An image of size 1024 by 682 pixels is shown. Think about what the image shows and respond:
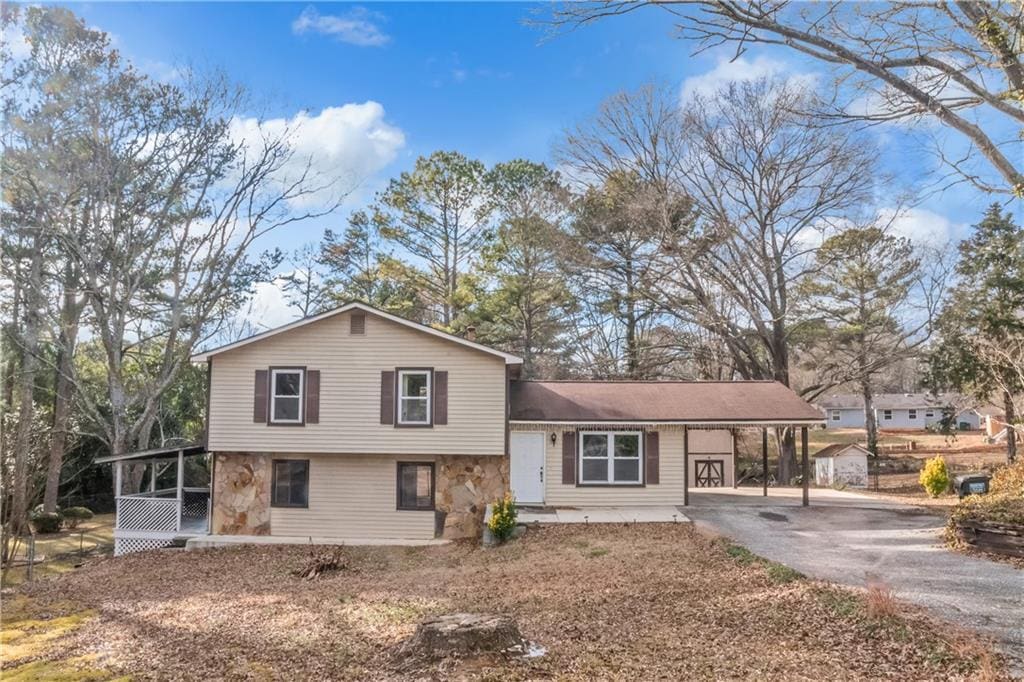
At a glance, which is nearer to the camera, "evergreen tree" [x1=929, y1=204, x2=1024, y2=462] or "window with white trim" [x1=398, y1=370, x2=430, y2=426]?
"window with white trim" [x1=398, y1=370, x2=430, y2=426]

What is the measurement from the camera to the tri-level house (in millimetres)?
17438

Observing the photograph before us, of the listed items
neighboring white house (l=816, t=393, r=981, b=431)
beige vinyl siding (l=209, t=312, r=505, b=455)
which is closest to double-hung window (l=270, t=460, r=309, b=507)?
beige vinyl siding (l=209, t=312, r=505, b=455)

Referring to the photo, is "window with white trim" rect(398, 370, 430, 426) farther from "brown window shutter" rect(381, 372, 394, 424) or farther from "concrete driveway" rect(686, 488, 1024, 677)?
"concrete driveway" rect(686, 488, 1024, 677)

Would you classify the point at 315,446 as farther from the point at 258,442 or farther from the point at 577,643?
the point at 577,643

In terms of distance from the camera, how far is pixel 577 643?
764 centimetres

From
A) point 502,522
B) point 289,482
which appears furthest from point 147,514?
point 502,522

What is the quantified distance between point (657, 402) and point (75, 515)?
22475 millimetres

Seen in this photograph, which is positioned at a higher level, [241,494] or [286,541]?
[241,494]

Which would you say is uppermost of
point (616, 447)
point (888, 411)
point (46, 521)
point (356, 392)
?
point (356, 392)

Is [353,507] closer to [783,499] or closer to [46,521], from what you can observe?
[783,499]

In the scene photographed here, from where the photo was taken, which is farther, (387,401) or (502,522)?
(387,401)

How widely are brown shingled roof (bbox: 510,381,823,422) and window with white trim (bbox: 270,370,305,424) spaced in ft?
19.1

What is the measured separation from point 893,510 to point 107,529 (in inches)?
1012

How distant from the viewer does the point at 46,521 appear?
22875 mm
